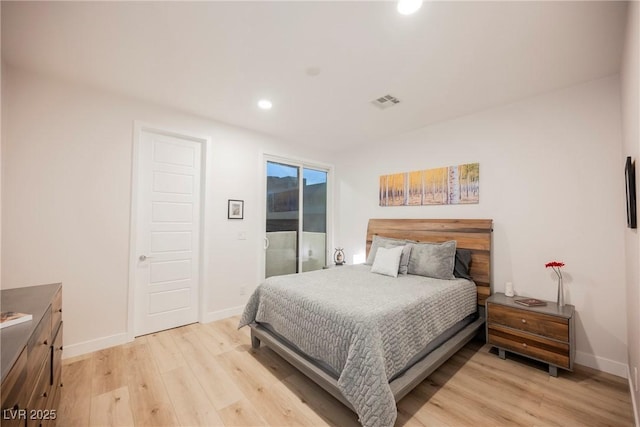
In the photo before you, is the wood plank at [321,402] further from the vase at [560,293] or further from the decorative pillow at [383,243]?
the vase at [560,293]

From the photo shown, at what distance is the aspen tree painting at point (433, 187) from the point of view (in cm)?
317

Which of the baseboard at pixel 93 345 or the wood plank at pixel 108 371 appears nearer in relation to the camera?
the wood plank at pixel 108 371

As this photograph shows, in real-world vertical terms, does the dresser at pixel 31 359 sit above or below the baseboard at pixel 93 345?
above

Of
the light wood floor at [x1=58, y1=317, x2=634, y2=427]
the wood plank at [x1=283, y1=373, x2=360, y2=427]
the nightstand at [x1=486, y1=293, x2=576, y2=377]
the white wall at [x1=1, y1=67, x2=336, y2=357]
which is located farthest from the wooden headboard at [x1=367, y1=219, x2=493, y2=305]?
the white wall at [x1=1, y1=67, x2=336, y2=357]

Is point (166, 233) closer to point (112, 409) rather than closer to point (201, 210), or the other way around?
point (201, 210)

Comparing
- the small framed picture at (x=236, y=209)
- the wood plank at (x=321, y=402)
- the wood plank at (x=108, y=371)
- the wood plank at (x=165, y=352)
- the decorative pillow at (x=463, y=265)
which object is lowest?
→ the wood plank at (x=321, y=402)

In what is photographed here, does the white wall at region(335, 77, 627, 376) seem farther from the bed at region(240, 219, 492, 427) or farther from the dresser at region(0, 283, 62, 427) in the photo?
the dresser at region(0, 283, 62, 427)

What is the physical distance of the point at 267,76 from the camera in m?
2.38

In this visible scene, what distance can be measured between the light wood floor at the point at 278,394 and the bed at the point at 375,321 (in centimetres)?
19

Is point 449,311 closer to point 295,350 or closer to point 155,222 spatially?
point 295,350

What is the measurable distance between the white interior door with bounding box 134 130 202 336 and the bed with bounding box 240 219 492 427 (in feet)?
3.82

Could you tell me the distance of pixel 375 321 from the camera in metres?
1.72

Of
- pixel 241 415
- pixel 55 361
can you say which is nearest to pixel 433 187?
pixel 241 415

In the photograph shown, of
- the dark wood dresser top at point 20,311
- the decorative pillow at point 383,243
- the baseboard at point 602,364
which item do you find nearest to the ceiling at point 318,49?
the decorative pillow at point 383,243
